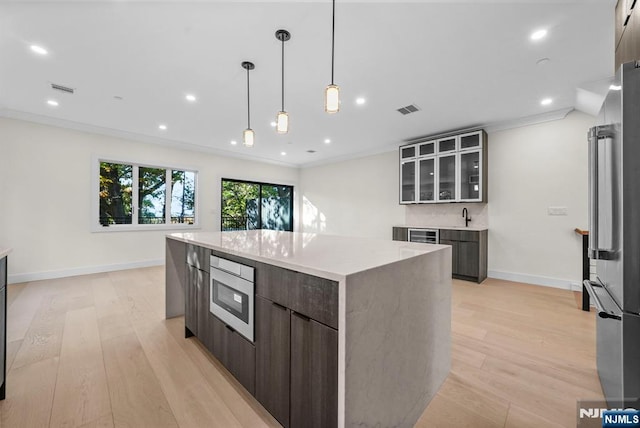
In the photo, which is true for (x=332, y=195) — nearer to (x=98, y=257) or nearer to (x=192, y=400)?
(x=98, y=257)

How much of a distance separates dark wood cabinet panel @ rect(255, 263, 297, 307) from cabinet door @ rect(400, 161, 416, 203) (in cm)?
417

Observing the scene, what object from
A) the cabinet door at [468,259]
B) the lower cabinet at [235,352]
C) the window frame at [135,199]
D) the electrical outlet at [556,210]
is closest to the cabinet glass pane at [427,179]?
the cabinet door at [468,259]

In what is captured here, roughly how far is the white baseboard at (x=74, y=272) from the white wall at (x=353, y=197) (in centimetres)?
398

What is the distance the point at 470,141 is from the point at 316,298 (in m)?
4.37

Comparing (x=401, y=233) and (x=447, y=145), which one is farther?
(x=401, y=233)

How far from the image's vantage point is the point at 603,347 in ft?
4.96

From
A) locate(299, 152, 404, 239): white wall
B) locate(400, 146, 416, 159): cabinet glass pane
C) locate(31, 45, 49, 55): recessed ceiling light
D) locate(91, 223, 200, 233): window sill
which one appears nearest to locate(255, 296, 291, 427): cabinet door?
locate(31, 45, 49, 55): recessed ceiling light

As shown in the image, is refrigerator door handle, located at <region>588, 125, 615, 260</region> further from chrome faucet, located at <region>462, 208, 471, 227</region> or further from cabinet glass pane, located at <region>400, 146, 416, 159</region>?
cabinet glass pane, located at <region>400, 146, 416, 159</region>

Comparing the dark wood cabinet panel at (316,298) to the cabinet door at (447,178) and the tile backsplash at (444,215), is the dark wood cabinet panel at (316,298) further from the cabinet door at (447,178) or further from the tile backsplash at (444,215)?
the tile backsplash at (444,215)

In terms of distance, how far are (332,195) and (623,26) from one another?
573cm

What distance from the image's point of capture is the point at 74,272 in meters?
4.29

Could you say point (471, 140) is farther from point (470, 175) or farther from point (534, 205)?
point (534, 205)

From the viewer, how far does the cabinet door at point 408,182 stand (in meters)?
4.92

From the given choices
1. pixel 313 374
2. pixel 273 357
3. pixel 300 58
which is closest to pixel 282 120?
pixel 300 58
